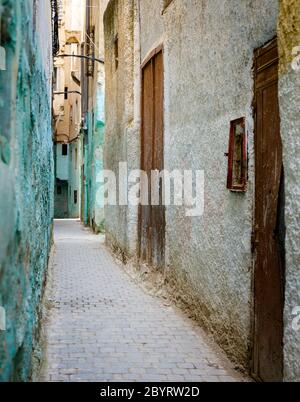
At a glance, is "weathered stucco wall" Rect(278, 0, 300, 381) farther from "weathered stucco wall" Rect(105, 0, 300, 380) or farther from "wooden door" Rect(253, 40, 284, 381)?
"wooden door" Rect(253, 40, 284, 381)

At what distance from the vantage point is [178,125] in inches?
258

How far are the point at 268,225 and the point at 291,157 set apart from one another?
3.13 ft

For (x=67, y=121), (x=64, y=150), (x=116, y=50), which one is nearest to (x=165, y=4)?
(x=116, y=50)

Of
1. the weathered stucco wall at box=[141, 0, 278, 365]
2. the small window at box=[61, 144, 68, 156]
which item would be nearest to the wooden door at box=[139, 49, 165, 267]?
the weathered stucco wall at box=[141, 0, 278, 365]

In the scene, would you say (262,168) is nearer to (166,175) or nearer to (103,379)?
(103,379)

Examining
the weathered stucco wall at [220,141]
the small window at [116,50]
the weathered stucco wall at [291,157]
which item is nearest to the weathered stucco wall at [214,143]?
the weathered stucco wall at [220,141]

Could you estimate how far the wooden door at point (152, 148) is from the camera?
302 inches

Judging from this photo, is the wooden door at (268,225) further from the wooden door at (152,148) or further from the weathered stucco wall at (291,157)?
the wooden door at (152,148)

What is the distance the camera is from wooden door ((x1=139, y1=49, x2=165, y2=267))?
7672 millimetres

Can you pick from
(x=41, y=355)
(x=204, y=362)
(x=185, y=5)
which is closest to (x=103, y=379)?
(x=41, y=355)

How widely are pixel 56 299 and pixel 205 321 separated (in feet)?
7.95

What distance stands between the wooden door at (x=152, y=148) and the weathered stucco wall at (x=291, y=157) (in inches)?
173

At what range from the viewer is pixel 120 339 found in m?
5.17

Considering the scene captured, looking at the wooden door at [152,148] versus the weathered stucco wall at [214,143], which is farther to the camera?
the wooden door at [152,148]
